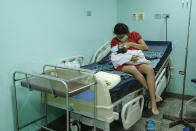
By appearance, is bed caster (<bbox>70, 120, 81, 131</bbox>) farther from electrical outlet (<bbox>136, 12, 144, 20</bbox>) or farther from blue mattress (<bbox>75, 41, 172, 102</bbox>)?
electrical outlet (<bbox>136, 12, 144, 20</bbox>)

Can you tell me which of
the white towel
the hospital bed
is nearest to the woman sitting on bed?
the hospital bed

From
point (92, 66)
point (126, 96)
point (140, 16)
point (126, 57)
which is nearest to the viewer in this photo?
point (126, 96)

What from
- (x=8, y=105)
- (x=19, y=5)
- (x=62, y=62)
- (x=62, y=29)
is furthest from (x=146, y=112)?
(x=19, y=5)

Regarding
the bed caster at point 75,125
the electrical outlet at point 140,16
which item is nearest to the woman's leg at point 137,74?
the bed caster at point 75,125

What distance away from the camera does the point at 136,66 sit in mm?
2695

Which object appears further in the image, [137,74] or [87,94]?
[137,74]

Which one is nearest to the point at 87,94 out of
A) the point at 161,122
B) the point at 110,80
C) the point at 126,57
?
the point at 110,80

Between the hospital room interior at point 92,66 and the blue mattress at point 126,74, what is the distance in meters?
0.01

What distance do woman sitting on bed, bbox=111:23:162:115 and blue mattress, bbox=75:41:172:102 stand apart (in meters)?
0.09

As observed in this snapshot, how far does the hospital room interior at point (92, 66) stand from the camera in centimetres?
198

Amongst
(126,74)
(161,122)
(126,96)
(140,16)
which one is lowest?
(161,122)

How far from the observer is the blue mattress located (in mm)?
Result: 2020

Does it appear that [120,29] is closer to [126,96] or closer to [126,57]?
[126,57]

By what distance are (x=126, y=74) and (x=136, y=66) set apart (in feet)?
0.95
